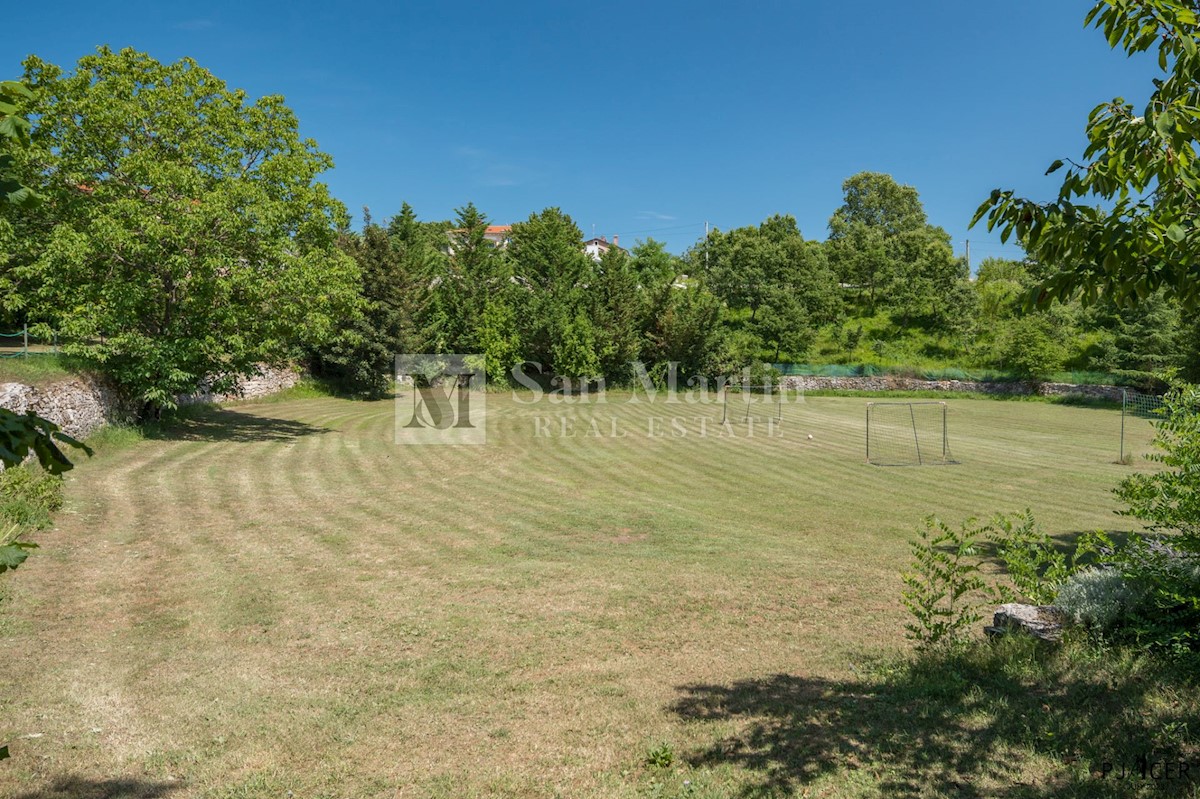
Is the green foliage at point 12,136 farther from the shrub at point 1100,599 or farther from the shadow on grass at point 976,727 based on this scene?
the shrub at point 1100,599

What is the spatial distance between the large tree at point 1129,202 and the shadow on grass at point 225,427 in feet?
67.9

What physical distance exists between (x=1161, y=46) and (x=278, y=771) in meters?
6.91

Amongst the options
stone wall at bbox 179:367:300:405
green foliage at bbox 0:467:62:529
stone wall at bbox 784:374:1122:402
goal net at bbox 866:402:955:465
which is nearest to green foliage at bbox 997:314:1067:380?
stone wall at bbox 784:374:1122:402

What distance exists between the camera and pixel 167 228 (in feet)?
55.3

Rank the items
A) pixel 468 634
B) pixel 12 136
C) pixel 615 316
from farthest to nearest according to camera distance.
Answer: pixel 615 316
pixel 468 634
pixel 12 136

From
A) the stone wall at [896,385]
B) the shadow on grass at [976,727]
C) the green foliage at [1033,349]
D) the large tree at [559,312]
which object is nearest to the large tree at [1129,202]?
the shadow on grass at [976,727]

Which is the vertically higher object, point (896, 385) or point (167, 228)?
point (167, 228)

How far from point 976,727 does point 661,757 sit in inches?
83.5

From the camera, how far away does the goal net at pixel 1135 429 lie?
21.0 m

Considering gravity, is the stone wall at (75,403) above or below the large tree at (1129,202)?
below

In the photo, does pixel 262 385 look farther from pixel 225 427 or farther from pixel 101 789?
pixel 101 789

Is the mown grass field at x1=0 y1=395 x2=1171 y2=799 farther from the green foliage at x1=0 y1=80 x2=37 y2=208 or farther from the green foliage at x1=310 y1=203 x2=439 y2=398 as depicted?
the green foliage at x1=310 y1=203 x2=439 y2=398

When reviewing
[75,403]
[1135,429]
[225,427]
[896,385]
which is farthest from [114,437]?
[896,385]

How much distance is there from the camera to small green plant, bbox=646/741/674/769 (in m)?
4.43
